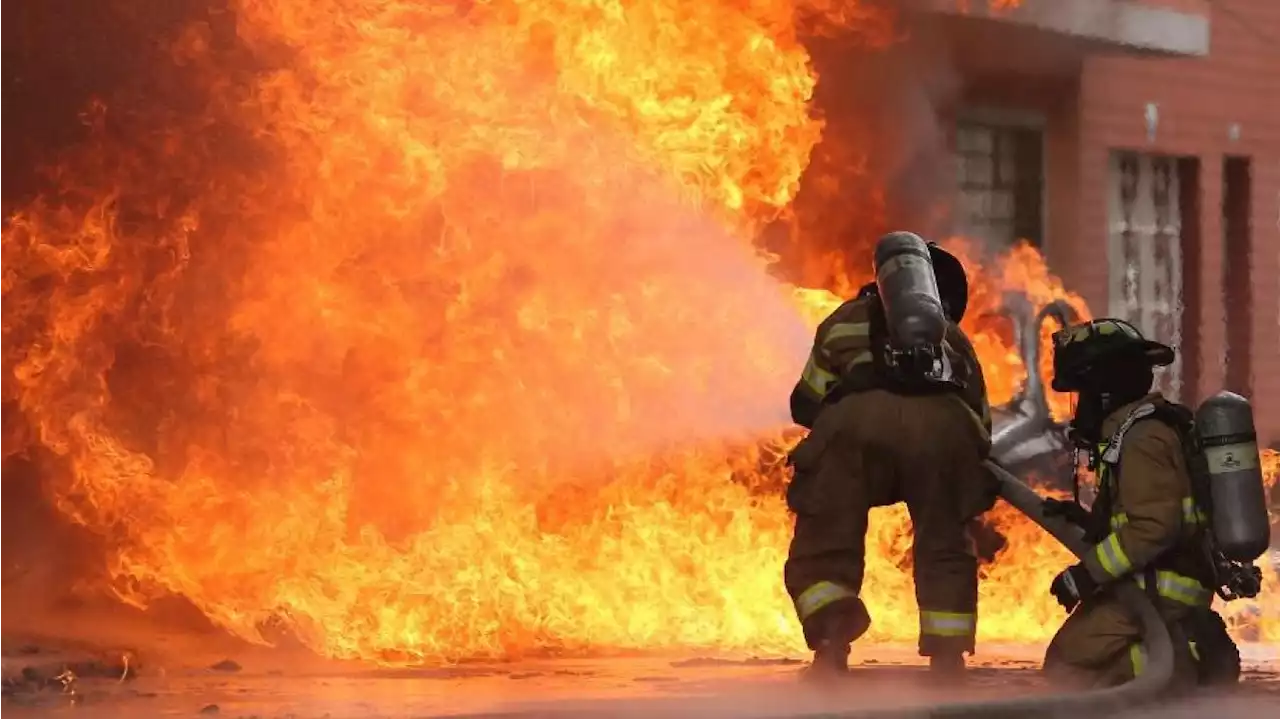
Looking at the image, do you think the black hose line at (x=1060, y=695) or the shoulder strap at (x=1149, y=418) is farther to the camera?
the shoulder strap at (x=1149, y=418)

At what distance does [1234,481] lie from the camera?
630 cm

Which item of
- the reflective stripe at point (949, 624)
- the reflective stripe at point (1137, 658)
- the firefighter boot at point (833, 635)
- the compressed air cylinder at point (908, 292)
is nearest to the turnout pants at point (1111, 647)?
the reflective stripe at point (1137, 658)

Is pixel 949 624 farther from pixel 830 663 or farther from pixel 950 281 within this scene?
pixel 950 281

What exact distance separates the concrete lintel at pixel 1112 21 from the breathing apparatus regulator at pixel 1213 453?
21.7ft

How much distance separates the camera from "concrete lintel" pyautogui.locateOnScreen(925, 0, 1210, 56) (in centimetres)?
1322

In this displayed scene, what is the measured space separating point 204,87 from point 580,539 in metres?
3.10

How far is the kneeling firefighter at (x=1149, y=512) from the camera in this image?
6316mm

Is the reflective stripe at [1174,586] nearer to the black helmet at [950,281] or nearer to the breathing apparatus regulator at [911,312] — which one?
the breathing apparatus regulator at [911,312]

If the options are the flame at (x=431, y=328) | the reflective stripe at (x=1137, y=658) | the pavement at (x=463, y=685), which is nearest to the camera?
the pavement at (x=463, y=685)

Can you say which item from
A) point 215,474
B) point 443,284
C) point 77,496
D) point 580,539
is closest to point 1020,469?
point 580,539

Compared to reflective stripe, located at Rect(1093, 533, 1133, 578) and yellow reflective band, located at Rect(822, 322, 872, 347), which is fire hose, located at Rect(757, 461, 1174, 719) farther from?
yellow reflective band, located at Rect(822, 322, 872, 347)

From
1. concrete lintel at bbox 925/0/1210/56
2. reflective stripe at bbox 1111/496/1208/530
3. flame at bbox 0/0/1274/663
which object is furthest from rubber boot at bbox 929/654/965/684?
concrete lintel at bbox 925/0/1210/56

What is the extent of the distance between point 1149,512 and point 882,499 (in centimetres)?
98

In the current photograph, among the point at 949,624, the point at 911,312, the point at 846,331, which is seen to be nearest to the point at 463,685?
the point at 949,624
